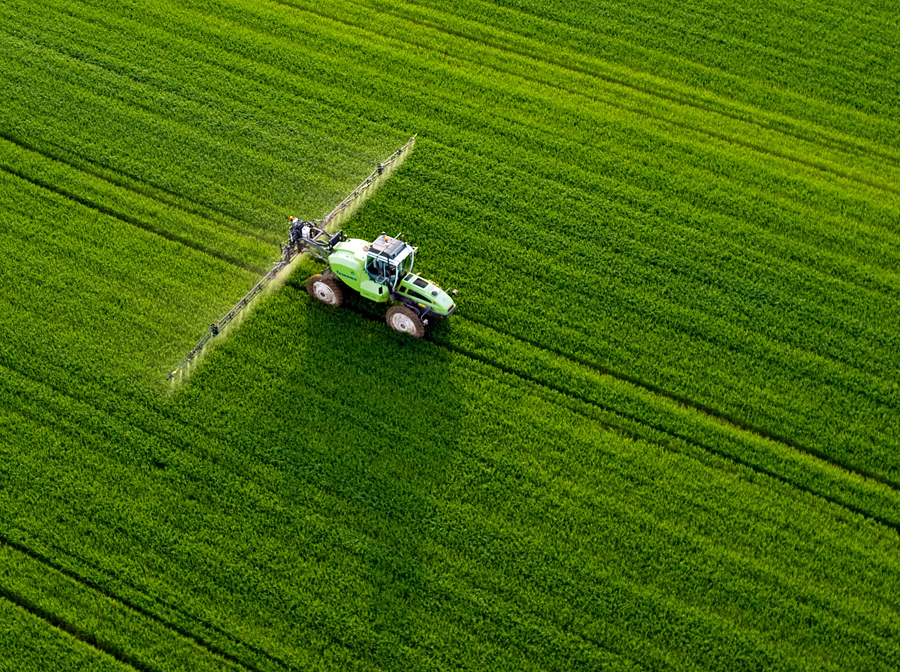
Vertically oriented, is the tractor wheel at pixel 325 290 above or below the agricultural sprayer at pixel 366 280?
below

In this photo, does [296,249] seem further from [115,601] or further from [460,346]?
[115,601]

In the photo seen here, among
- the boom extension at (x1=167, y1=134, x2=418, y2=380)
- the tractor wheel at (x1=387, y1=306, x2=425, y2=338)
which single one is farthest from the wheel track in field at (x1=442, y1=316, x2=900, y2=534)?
the boom extension at (x1=167, y1=134, x2=418, y2=380)

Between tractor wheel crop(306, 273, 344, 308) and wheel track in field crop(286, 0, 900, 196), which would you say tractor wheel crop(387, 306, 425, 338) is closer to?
tractor wheel crop(306, 273, 344, 308)

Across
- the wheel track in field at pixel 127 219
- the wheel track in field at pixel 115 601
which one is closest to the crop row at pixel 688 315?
the wheel track in field at pixel 127 219

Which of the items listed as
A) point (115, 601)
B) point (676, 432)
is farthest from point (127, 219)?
point (676, 432)

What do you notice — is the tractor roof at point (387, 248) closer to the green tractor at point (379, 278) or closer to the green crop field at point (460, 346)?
the green tractor at point (379, 278)
